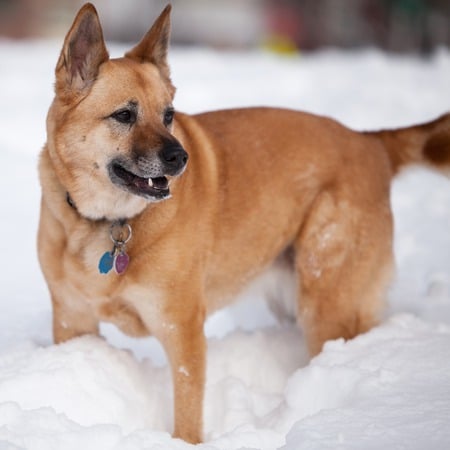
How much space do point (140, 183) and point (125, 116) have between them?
0.89ft

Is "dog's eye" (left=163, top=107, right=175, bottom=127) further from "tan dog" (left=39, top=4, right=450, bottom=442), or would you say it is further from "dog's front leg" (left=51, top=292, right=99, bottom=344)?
"dog's front leg" (left=51, top=292, right=99, bottom=344)

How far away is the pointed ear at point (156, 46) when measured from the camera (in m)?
3.04

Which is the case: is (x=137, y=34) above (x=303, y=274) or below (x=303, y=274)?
above

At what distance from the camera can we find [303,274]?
11.0 feet

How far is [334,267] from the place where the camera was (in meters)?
3.35

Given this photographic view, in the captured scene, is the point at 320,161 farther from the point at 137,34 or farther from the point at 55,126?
the point at 137,34

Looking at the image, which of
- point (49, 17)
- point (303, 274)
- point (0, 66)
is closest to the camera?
point (303, 274)

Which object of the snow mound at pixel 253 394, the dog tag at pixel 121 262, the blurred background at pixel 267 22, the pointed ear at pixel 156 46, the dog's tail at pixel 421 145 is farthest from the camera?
the blurred background at pixel 267 22

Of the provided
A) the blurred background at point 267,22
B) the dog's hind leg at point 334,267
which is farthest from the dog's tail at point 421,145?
the blurred background at point 267,22

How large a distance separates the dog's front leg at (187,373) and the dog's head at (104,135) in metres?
0.49

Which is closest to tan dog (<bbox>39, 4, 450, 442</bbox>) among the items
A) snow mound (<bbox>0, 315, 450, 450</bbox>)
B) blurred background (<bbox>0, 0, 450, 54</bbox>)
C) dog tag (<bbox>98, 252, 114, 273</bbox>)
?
dog tag (<bbox>98, 252, 114, 273</bbox>)

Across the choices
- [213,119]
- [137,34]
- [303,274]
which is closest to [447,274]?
[303,274]

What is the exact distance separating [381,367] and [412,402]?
31cm

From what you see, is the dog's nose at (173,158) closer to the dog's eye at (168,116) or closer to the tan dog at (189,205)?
the tan dog at (189,205)
